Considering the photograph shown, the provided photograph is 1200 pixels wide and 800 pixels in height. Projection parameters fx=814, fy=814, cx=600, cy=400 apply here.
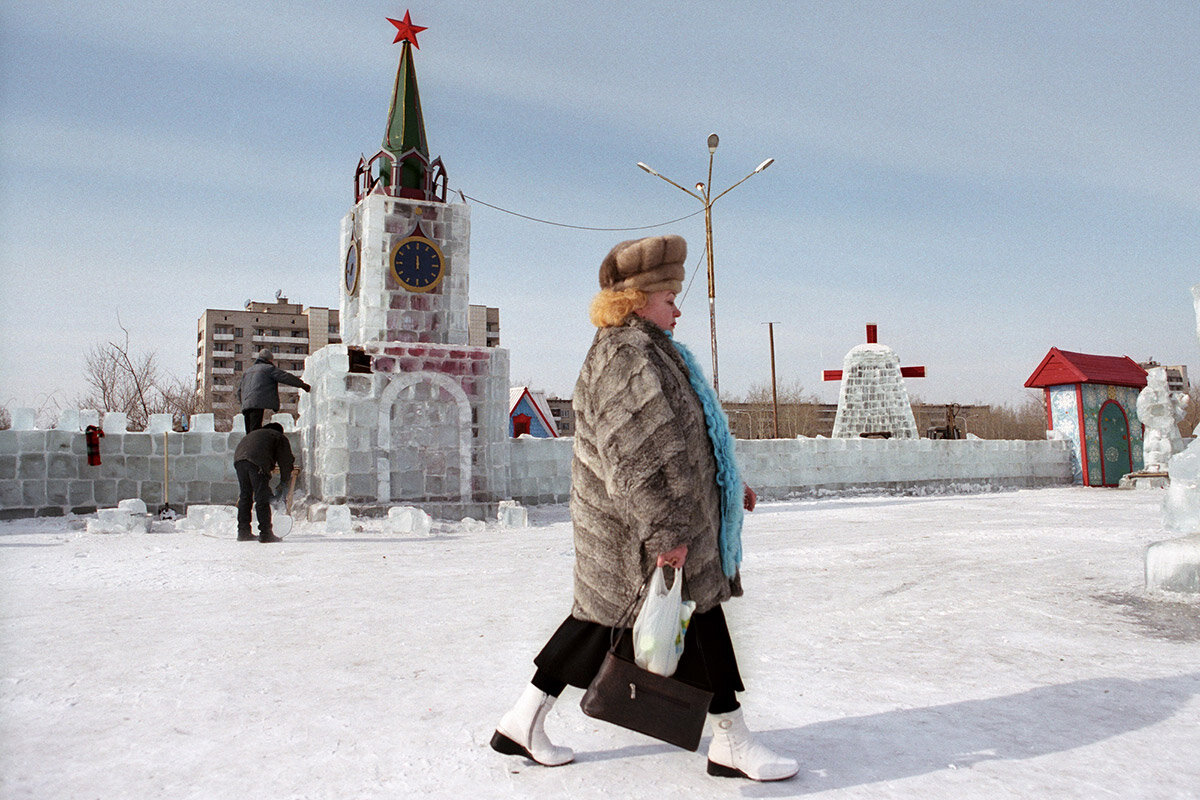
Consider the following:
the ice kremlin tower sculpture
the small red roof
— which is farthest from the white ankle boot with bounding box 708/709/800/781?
the small red roof

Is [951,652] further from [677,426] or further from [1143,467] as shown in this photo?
[1143,467]

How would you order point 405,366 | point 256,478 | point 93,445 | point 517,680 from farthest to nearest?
point 405,366 → point 93,445 → point 256,478 → point 517,680

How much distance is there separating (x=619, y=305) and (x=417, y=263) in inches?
344

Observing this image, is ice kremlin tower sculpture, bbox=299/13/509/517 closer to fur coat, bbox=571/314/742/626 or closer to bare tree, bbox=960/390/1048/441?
fur coat, bbox=571/314/742/626

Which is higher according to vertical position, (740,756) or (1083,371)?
(1083,371)

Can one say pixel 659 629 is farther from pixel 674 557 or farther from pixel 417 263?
pixel 417 263

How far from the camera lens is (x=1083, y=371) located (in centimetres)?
1755

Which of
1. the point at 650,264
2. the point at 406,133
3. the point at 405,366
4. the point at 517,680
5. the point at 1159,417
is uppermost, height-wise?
the point at 406,133

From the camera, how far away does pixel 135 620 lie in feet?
13.9

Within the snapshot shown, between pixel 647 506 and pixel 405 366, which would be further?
pixel 405 366

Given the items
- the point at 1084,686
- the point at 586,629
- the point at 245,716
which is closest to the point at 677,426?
the point at 586,629

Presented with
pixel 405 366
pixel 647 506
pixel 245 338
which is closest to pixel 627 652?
pixel 647 506

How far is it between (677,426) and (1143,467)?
761 inches

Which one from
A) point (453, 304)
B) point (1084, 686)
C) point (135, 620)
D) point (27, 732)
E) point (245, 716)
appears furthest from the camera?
point (453, 304)
